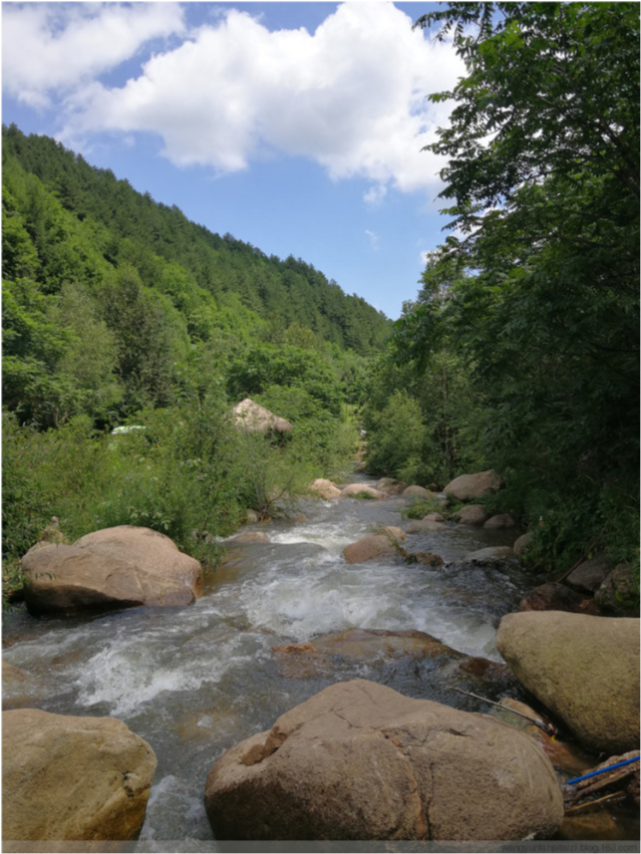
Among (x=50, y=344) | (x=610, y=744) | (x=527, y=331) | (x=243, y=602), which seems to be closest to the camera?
(x=610, y=744)

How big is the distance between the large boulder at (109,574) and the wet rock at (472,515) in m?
8.25

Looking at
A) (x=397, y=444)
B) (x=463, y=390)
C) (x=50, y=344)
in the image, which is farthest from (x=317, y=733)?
(x=50, y=344)

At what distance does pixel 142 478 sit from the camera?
873cm

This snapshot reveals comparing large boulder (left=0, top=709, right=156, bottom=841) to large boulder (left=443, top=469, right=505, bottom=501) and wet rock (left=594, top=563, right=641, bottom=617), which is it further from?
large boulder (left=443, top=469, right=505, bottom=501)

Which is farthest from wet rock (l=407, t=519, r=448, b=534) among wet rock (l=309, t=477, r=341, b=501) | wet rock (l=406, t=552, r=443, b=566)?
wet rock (l=309, t=477, r=341, b=501)

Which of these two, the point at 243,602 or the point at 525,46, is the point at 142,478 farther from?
the point at 525,46

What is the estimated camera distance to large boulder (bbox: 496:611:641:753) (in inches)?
143

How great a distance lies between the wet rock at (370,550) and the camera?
9.48m

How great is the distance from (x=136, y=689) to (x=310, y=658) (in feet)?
5.55

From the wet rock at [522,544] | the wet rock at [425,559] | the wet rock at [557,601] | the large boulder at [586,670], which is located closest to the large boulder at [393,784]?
the large boulder at [586,670]

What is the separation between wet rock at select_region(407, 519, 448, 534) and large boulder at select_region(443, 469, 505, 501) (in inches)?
81.9

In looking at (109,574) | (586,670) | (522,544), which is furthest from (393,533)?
(586,670)

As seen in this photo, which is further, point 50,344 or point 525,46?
point 50,344

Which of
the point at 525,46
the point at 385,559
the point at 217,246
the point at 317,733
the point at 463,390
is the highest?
the point at 217,246
